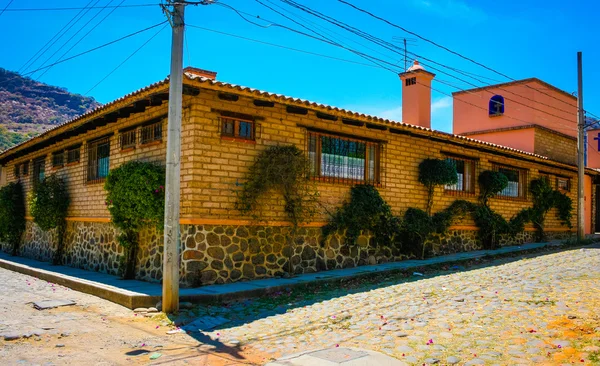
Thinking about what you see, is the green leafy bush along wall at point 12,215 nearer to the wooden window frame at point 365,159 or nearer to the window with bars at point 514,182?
the wooden window frame at point 365,159

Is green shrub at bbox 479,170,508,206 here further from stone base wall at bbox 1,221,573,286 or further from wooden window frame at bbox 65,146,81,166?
wooden window frame at bbox 65,146,81,166

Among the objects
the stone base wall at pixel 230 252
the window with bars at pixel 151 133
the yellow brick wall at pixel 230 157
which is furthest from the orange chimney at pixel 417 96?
the window with bars at pixel 151 133

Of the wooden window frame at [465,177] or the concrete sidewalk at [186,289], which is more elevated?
the wooden window frame at [465,177]

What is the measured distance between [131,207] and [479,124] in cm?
1823

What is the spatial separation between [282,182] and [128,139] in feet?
13.5

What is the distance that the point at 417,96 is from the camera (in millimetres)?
18703

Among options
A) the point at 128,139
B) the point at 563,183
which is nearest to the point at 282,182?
the point at 128,139

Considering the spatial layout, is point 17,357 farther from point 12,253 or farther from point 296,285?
point 12,253

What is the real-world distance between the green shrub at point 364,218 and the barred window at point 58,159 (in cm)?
902

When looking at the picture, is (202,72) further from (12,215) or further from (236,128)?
(12,215)

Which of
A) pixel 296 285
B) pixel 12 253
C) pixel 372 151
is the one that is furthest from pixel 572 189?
pixel 12 253

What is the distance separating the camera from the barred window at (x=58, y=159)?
16.0 meters

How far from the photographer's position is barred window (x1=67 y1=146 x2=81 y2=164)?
1499 cm

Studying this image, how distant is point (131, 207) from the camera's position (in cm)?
1080
